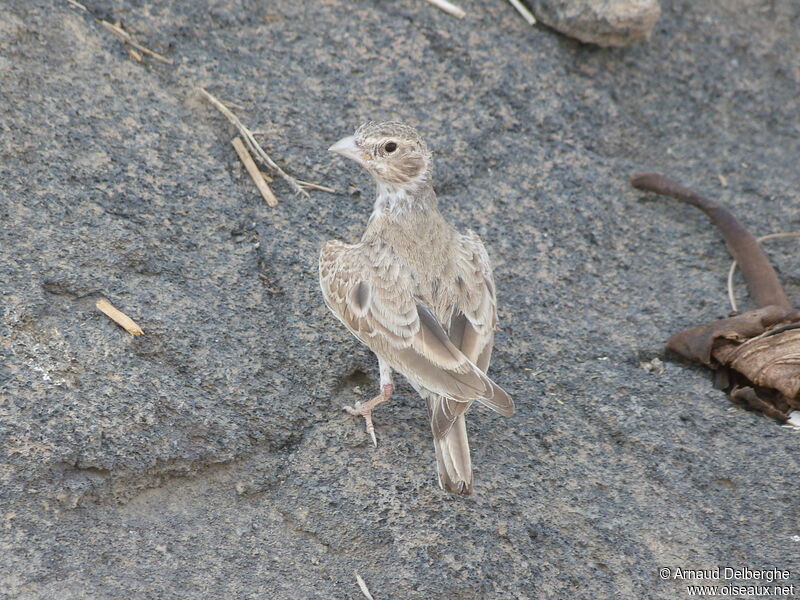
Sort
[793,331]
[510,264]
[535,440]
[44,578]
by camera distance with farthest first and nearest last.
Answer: [510,264] < [793,331] < [535,440] < [44,578]

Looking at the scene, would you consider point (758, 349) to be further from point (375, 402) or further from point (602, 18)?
point (602, 18)

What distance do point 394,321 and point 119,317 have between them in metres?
1.28

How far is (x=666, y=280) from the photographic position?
5.41 metres

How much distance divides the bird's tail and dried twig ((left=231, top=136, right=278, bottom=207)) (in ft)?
5.90

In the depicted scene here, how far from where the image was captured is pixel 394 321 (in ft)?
14.4

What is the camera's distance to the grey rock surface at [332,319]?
12.4 ft

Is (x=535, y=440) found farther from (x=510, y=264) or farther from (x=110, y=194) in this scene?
(x=110, y=194)

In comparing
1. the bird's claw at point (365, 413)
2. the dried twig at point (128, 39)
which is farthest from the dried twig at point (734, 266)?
the dried twig at point (128, 39)

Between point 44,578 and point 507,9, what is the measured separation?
15.4 ft

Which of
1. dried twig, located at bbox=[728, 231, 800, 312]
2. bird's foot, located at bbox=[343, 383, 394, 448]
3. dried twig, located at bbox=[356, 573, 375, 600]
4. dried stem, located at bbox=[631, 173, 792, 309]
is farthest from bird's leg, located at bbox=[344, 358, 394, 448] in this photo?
dried stem, located at bbox=[631, 173, 792, 309]

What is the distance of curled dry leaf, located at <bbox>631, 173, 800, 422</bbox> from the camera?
4.56 metres

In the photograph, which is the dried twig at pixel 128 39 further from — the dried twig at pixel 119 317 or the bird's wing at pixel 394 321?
the dried twig at pixel 119 317

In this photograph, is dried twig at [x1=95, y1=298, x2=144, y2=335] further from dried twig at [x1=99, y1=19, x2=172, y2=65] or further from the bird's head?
dried twig at [x1=99, y1=19, x2=172, y2=65]

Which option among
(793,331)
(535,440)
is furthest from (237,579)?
(793,331)
